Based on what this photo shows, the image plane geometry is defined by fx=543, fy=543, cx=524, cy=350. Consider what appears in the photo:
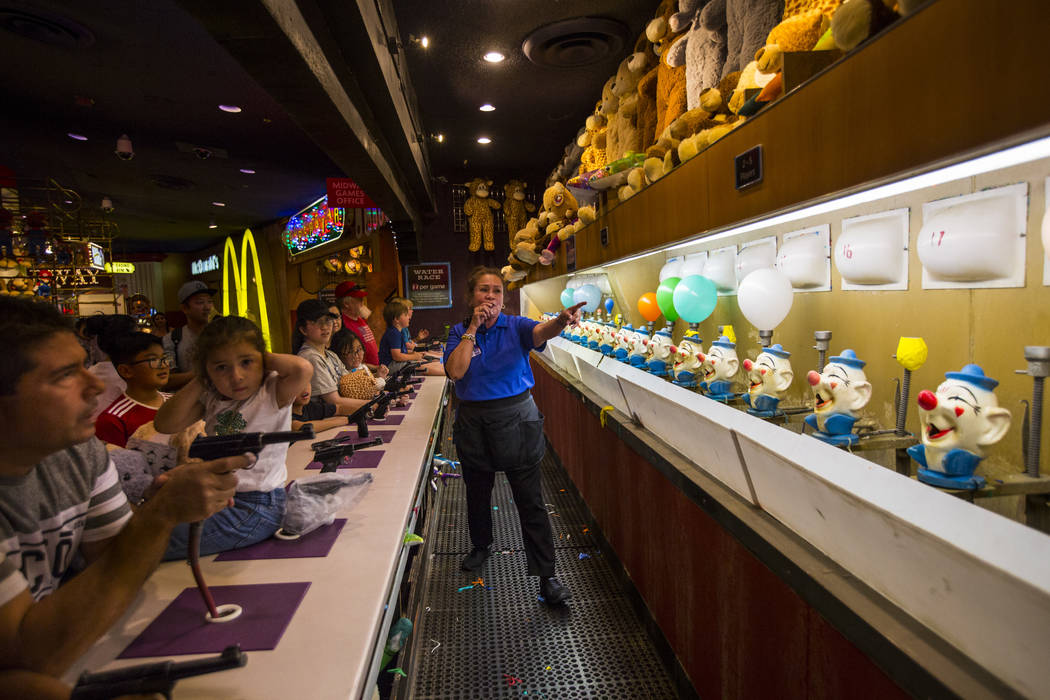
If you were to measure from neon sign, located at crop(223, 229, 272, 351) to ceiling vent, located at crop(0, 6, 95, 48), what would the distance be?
897cm

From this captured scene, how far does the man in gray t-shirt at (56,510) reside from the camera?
2.82ft

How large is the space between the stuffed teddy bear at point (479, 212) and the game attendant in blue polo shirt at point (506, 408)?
573 cm

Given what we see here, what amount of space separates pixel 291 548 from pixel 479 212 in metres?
7.30

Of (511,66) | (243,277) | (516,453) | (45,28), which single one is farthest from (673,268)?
(243,277)

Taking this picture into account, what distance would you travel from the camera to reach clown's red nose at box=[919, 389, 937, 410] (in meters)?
1.10

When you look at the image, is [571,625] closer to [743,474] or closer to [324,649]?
[743,474]

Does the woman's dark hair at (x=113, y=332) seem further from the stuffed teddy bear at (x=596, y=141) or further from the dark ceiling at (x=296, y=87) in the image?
the stuffed teddy bear at (x=596, y=141)

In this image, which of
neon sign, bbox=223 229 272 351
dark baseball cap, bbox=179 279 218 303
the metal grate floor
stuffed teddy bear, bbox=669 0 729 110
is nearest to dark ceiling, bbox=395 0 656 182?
stuffed teddy bear, bbox=669 0 729 110

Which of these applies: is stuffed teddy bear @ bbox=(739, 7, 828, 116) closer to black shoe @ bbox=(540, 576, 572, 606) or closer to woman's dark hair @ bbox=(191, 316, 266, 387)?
woman's dark hair @ bbox=(191, 316, 266, 387)

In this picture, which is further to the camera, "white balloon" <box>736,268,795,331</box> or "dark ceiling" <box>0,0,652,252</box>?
A: "dark ceiling" <box>0,0,652,252</box>

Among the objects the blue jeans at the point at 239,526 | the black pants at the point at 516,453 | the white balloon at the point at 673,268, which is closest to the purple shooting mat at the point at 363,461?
the black pants at the point at 516,453

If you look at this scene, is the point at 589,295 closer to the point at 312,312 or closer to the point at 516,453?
the point at 516,453

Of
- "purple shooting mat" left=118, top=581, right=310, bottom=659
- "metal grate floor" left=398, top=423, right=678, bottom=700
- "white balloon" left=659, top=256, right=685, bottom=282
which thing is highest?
"white balloon" left=659, top=256, right=685, bottom=282

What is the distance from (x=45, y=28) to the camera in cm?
354
